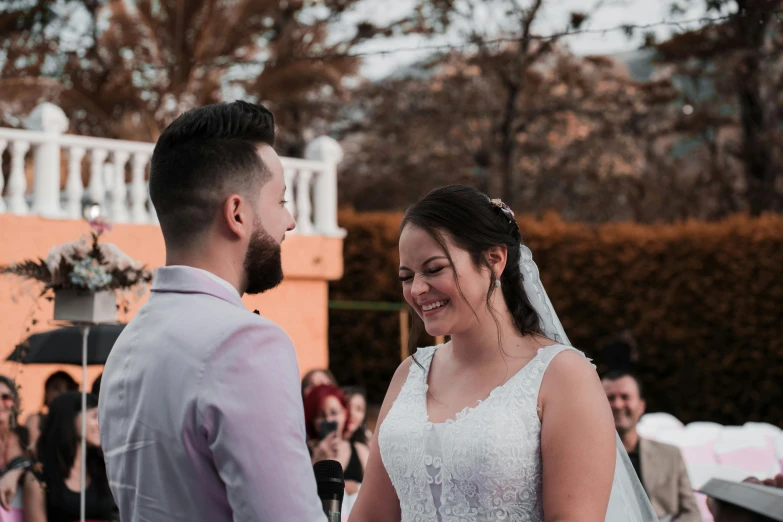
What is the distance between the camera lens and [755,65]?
1591 centimetres

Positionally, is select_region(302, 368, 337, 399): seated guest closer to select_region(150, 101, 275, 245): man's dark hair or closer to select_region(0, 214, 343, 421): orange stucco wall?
select_region(0, 214, 343, 421): orange stucco wall

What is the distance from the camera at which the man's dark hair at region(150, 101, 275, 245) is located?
1765 mm

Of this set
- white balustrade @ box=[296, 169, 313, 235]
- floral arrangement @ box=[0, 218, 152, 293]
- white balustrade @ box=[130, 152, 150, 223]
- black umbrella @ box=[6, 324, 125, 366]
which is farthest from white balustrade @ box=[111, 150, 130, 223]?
floral arrangement @ box=[0, 218, 152, 293]

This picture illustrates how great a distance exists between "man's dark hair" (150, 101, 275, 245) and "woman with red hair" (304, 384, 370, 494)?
4652mm

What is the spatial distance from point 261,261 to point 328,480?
0.60 metres

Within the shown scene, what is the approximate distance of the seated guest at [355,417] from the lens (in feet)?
23.8

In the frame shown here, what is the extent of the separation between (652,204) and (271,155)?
1993 cm

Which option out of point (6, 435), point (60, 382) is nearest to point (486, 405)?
point (6, 435)

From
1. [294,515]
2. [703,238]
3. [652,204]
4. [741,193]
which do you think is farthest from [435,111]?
[294,515]

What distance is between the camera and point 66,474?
5.61 meters

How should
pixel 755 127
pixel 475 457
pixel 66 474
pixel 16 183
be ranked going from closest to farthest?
pixel 475 457 < pixel 66 474 < pixel 16 183 < pixel 755 127

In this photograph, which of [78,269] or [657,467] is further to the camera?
[657,467]

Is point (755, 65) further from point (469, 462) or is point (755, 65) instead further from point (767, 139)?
point (469, 462)

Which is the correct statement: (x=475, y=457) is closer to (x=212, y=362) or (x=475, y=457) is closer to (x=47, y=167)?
(x=212, y=362)
